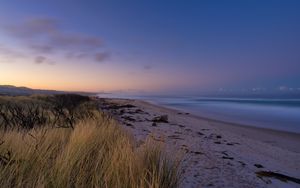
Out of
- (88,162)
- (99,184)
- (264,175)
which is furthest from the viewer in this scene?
(264,175)

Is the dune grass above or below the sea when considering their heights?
above

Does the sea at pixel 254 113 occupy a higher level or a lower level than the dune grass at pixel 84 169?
lower

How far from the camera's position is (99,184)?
10.5 feet

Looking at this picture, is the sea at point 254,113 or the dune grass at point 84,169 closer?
the dune grass at point 84,169

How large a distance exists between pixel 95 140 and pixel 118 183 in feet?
6.76

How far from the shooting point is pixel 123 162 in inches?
134

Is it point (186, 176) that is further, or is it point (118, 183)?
point (186, 176)

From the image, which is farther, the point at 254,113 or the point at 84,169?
the point at 254,113

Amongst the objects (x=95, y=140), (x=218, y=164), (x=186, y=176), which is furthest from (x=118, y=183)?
(x=218, y=164)

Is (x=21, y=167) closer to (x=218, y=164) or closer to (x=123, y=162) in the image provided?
(x=123, y=162)

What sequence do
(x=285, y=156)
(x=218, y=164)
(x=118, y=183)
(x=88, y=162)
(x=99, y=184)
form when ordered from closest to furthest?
(x=118, y=183) → (x=99, y=184) → (x=88, y=162) → (x=218, y=164) → (x=285, y=156)

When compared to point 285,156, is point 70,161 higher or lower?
higher

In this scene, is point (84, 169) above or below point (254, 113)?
above

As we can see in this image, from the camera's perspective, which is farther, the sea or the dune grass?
the sea
